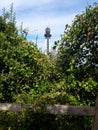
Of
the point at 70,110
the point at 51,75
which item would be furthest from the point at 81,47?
the point at 70,110

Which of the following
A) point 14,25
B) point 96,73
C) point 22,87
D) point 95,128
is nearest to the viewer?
point 95,128

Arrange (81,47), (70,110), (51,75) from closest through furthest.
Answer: (70,110) < (81,47) < (51,75)

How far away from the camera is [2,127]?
9.40 meters

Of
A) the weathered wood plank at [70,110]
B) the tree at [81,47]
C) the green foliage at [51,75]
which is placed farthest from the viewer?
the tree at [81,47]

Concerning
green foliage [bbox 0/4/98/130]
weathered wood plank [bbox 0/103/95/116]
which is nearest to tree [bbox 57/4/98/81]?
green foliage [bbox 0/4/98/130]

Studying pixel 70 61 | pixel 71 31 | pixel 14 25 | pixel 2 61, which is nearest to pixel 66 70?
pixel 70 61

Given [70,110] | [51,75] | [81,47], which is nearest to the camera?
[70,110]

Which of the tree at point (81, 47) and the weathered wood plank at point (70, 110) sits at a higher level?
the tree at point (81, 47)

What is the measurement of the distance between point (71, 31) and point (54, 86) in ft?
5.40

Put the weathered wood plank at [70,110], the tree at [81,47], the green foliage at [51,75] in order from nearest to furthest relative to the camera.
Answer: the weathered wood plank at [70,110], the green foliage at [51,75], the tree at [81,47]

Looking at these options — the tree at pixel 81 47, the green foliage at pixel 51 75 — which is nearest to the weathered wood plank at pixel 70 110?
the green foliage at pixel 51 75

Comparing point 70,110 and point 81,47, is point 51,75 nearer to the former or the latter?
point 81,47

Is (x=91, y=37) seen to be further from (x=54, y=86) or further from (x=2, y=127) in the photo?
(x=2, y=127)

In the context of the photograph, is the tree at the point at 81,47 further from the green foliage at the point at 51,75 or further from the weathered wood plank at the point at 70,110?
the weathered wood plank at the point at 70,110
